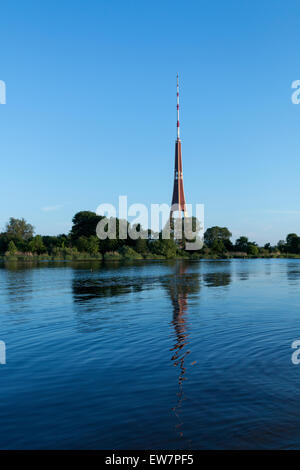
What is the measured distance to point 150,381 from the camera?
34.2ft

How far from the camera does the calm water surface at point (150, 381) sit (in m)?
7.44

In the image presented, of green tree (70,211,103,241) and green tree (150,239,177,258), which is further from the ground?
green tree (70,211,103,241)

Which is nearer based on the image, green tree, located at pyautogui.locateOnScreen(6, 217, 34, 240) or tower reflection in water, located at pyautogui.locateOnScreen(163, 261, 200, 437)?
tower reflection in water, located at pyautogui.locateOnScreen(163, 261, 200, 437)

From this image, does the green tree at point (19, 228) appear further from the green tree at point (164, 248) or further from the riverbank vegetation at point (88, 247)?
the green tree at point (164, 248)

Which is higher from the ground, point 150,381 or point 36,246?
point 36,246

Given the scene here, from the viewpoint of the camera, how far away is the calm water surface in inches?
293

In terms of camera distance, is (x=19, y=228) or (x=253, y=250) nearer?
(x=19, y=228)

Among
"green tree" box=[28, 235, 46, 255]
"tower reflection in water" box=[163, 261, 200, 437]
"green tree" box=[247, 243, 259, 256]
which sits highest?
"green tree" box=[28, 235, 46, 255]

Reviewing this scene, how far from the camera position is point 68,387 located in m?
10.1

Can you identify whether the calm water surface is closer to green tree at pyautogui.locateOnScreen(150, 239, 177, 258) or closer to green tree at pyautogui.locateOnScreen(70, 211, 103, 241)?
green tree at pyautogui.locateOnScreen(150, 239, 177, 258)

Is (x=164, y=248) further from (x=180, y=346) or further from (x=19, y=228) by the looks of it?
(x=180, y=346)

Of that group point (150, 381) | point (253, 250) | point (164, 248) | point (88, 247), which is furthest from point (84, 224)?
point (150, 381)

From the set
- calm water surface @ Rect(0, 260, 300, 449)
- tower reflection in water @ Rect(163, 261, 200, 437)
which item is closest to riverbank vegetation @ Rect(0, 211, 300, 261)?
tower reflection in water @ Rect(163, 261, 200, 437)
